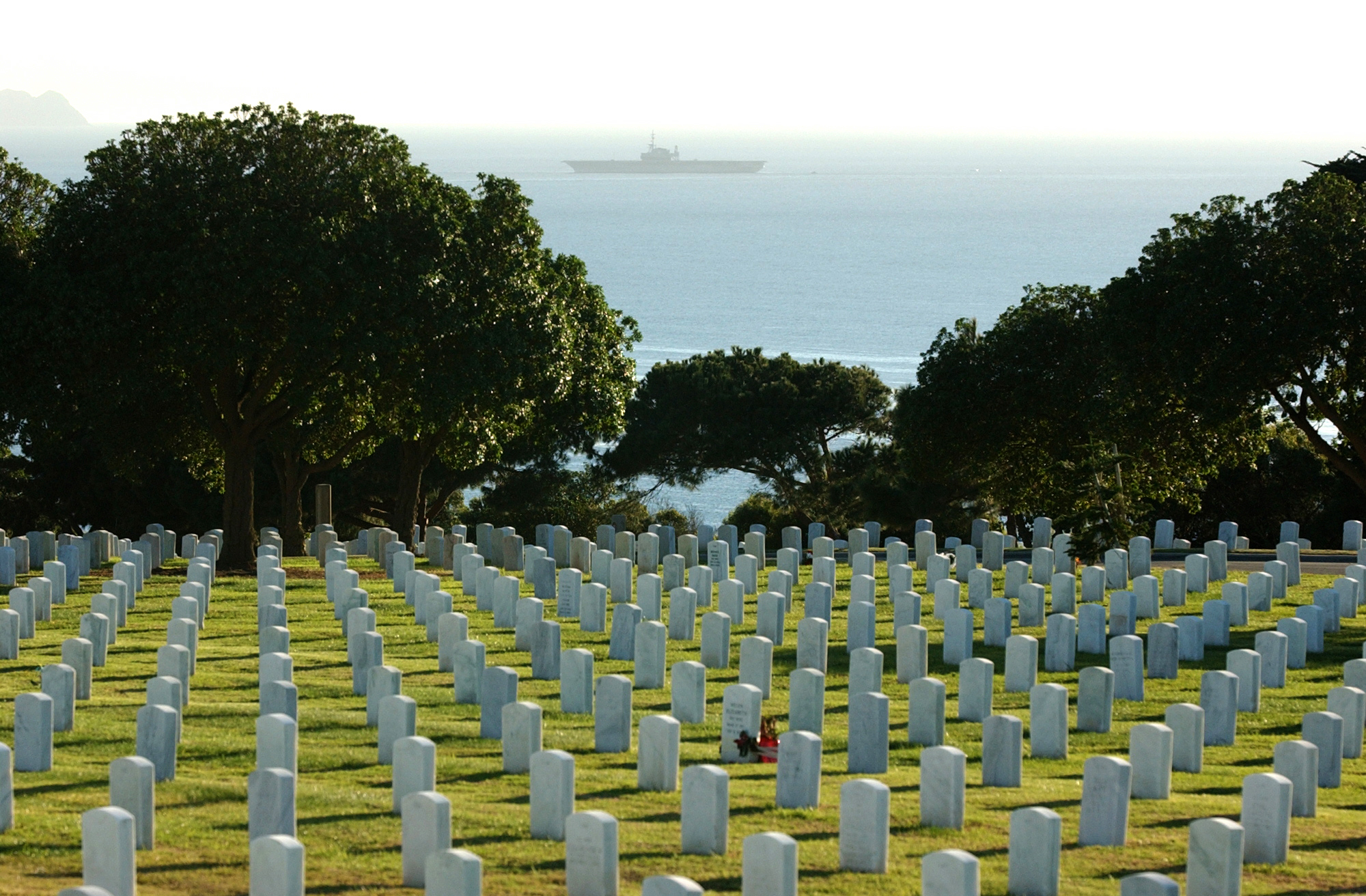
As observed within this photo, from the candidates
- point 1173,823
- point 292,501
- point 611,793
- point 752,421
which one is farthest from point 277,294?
point 752,421

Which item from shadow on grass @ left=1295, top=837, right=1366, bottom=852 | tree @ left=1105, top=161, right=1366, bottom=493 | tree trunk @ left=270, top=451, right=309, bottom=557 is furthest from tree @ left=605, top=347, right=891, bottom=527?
shadow on grass @ left=1295, top=837, right=1366, bottom=852

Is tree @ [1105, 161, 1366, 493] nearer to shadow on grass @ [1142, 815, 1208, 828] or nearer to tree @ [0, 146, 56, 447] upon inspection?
shadow on grass @ [1142, 815, 1208, 828]

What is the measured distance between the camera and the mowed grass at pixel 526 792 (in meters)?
8.31

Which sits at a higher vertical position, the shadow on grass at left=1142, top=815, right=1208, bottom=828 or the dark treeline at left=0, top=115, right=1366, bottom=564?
the dark treeline at left=0, top=115, right=1366, bottom=564

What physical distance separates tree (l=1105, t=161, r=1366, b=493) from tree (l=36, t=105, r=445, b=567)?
32.4ft

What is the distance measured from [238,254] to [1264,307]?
1334cm

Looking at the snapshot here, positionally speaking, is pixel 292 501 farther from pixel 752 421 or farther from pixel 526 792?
pixel 526 792

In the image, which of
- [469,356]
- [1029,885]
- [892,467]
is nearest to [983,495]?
[892,467]

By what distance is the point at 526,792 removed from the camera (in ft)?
32.8

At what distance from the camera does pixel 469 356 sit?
2091 cm

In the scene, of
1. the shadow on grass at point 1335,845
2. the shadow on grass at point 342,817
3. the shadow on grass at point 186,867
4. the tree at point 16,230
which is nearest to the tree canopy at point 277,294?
the tree at point 16,230

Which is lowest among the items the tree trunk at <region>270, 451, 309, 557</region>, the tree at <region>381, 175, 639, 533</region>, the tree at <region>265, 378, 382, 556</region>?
the tree trunk at <region>270, 451, 309, 557</region>

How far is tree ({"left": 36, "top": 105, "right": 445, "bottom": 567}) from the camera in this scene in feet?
66.3

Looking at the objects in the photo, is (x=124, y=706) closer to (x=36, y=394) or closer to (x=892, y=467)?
(x=36, y=394)
